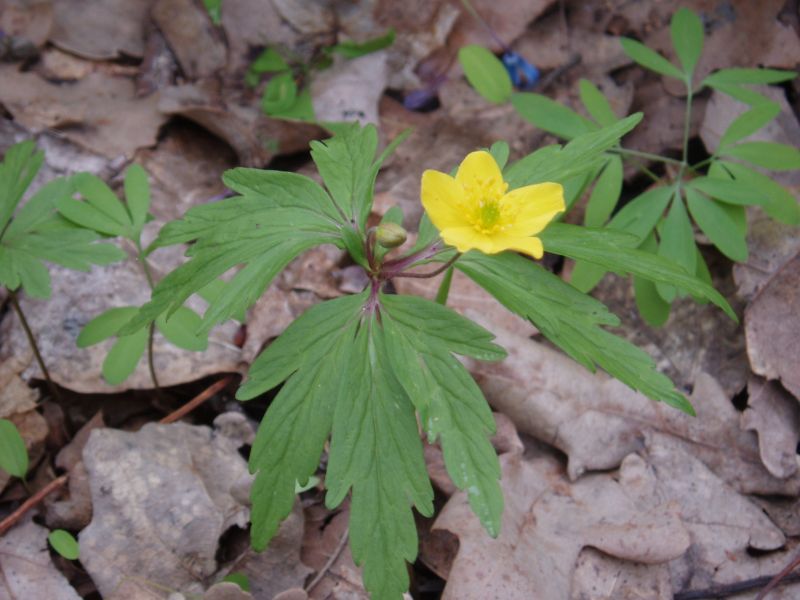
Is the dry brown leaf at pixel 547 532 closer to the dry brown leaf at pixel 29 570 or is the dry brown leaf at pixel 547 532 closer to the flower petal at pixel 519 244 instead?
the flower petal at pixel 519 244

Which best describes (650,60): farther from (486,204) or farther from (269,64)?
(269,64)

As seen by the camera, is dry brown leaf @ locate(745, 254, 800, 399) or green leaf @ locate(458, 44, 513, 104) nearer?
dry brown leaf @ locate(745, 254, 800, 399)

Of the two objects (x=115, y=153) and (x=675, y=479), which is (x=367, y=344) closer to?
(x=675, y=479)

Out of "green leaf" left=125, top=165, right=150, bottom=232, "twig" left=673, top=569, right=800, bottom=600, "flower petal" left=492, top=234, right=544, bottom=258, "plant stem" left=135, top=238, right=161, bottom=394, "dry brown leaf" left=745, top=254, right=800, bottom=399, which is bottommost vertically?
"twig" left=673, top=569, right=800, bottom=600

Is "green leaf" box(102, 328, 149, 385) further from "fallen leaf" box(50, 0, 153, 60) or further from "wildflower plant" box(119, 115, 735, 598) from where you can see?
"fallen leaf" box(50, 0, 153, 60)

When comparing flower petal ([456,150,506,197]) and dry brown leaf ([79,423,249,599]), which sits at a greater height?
flower petal ([456,150,506,197])

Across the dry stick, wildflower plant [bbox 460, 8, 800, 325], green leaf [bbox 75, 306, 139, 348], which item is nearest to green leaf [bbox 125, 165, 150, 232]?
green leaf [bbox 75, 306, 139, 348]
